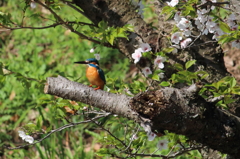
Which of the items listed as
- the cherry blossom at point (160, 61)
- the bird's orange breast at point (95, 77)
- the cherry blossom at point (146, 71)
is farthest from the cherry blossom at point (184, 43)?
the bird's orange breast at point (95, 77)

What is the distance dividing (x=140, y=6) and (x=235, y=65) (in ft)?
8.75

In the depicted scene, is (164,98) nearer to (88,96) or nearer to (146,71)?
(88,96)

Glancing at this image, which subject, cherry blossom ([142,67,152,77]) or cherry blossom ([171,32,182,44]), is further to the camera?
cherry blossom ([142,67,152,77])

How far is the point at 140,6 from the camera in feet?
9.01

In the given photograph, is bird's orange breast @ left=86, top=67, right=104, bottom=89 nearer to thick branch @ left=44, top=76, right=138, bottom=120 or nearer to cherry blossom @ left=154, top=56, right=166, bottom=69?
cherry blossom @ left=154, top=56, right=166, bottom=69

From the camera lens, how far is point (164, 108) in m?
1.90

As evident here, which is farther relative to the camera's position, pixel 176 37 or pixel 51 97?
pixel 51 97

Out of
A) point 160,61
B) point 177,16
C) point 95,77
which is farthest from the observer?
point 95,77

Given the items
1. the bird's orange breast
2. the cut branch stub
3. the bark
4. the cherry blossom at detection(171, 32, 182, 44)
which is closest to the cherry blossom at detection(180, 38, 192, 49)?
the cherry blossom at detection(171, 32, 182, 44)

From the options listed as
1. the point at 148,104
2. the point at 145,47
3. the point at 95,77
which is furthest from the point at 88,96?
the point at 95,77

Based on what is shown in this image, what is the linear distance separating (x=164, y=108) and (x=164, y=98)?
6cm

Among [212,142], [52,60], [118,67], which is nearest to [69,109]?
[212,142]

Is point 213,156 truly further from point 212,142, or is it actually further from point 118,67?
point 118,67

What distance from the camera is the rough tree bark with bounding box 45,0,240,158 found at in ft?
6.28
